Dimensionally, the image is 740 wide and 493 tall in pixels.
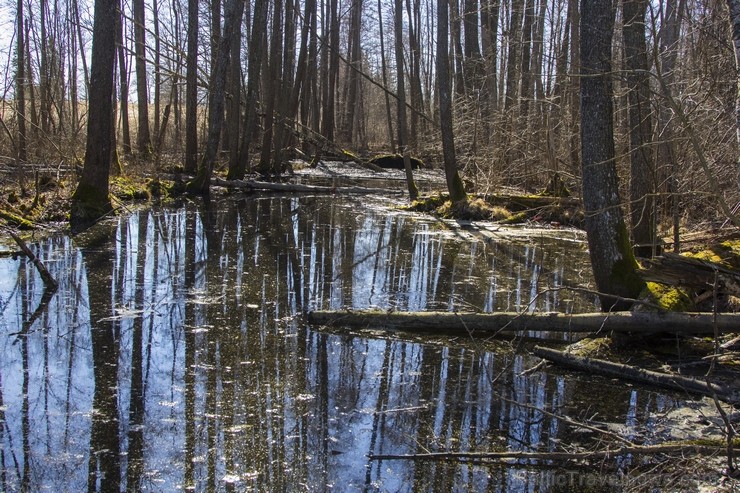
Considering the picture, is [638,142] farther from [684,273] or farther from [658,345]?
[658,345]

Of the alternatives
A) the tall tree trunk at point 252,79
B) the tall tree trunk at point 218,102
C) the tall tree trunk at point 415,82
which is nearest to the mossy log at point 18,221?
the tall tree trunk at point 218,102

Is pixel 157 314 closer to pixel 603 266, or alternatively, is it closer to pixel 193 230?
pixel 603 266

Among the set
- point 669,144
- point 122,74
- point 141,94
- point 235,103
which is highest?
point 122,74

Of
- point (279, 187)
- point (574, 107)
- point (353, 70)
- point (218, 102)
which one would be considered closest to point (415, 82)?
point (353, 70)

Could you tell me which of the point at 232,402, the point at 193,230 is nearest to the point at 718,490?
the point at 232,402

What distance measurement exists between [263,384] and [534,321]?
2.61m

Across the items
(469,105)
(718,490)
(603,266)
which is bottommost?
(718,490)

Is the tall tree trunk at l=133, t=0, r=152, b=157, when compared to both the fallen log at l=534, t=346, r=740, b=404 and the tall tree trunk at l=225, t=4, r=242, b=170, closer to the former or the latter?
the tall tree trunk at l=225, t=4, r=242, b=170

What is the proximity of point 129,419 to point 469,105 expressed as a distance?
1586 cm

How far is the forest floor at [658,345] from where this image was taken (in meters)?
3.89

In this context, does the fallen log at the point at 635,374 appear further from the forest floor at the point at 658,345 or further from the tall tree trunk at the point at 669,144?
the tall tree trunk at the point at 669,144

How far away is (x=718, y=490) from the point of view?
3701 mm

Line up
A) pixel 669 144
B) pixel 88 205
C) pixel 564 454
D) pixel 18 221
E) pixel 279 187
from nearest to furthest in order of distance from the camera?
pixel 564 454
pixel 669 144
pixel 18 221
pixel 88 205
pixel 279 187

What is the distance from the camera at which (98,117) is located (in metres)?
13.1
